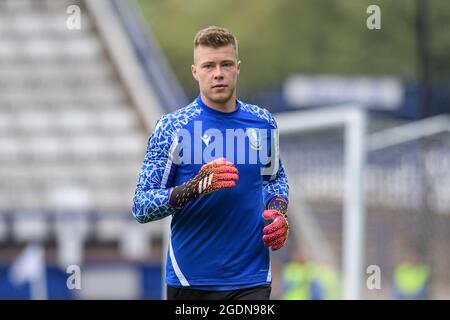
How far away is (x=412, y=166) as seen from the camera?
12016mm

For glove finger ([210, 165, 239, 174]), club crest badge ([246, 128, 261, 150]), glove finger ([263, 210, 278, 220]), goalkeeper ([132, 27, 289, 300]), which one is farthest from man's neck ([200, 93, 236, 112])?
glove finger ([263, 210, 278, 220])

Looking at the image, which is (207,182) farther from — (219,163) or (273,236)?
(273,236)

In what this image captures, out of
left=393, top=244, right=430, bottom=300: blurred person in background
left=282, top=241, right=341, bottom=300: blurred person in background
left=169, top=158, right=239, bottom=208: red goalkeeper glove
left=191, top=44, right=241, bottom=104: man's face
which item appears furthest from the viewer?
left=393, top=244, right=430, bottom=300: blurred person in background

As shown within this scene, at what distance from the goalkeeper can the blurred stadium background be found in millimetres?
4996

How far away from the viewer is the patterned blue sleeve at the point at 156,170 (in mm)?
4703

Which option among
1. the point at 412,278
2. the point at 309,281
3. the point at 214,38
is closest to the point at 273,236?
the point at 214,38

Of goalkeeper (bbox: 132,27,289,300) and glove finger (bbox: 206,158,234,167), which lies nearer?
glove finger (bbox: 206,158,234,167)

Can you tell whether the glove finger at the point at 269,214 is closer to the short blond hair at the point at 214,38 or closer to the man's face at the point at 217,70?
the man's face at the point at 217,70

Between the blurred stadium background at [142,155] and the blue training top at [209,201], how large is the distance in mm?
4995

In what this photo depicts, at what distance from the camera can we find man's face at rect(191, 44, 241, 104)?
4695mm

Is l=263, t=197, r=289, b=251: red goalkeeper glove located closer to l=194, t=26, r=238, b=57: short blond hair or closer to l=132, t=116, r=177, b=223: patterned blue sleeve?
l=132, t=116, r=177, b=223: patterned blue sleeve

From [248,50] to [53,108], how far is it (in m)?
18.5

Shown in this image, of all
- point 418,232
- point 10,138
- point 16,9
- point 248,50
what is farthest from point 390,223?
point 248,50

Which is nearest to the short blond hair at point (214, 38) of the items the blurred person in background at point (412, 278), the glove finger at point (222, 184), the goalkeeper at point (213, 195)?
the goalkeeper at point (213, 195)
